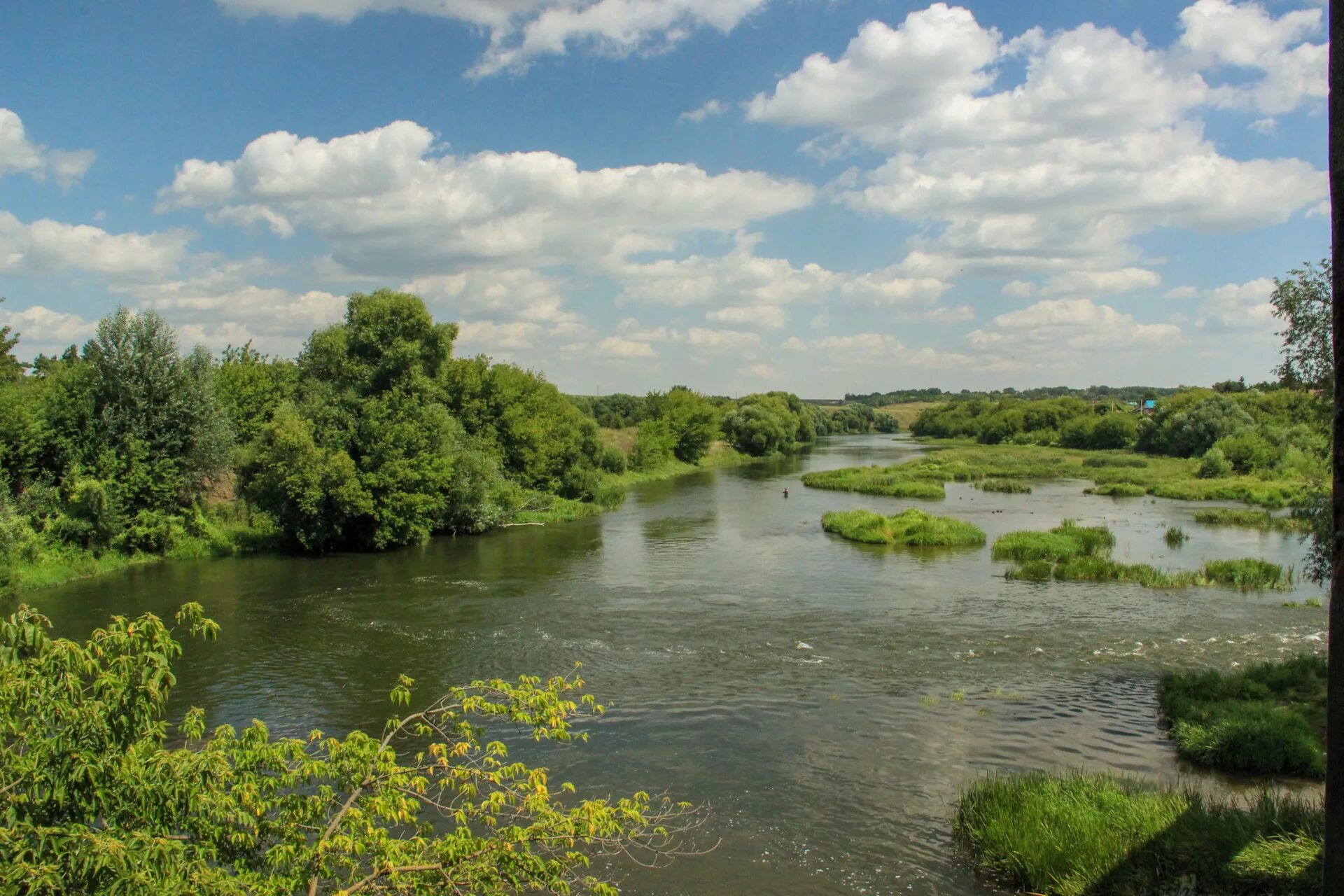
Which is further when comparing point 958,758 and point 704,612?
point 704,612

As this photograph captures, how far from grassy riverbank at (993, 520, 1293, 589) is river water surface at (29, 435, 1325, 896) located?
3.63 feet

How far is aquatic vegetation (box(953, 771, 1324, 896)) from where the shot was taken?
10.4 m

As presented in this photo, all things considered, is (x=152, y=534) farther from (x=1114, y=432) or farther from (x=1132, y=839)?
(x=1114, y=432)

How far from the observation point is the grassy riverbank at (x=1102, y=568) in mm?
30281

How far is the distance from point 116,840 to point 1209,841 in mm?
12055

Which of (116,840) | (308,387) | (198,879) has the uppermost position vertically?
(308,387)

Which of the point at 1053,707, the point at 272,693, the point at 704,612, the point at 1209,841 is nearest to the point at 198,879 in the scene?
the point at 1209,841

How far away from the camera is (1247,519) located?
4603 centimetres

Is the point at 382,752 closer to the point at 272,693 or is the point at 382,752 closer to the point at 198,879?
the point at 198,879

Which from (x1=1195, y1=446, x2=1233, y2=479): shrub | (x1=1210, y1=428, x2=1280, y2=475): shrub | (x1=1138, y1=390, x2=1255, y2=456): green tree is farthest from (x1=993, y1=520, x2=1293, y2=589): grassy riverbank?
(x1=1138, y1=390, x2=1255, y2=456): green tree

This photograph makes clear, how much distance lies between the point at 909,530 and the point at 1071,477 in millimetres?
41741

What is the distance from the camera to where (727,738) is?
16828mm

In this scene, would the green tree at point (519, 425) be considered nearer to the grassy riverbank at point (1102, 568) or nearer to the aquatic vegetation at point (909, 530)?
the aquatic vegetation at point (909, 530)

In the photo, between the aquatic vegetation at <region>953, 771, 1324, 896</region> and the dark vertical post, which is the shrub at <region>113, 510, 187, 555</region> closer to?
the aquatic vegetation at <region>953, 771, 1324, 896</region>
